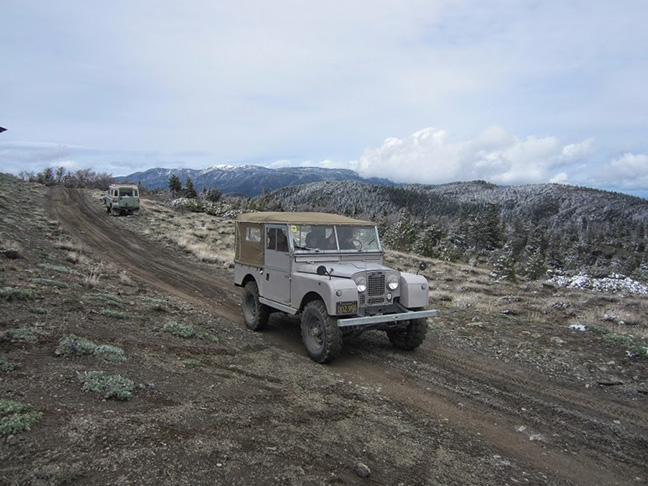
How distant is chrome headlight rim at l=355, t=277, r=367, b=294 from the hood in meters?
0.15

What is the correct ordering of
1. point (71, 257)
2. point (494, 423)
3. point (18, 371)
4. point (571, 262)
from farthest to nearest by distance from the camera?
point (571, 262), point (71, 257), point (494, 423), point (18, 371)

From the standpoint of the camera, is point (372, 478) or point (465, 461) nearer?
point (372, 478)

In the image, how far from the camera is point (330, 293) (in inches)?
278

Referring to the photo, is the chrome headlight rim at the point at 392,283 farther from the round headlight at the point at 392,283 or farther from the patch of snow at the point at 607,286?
the patch of snow at the point at 607,286

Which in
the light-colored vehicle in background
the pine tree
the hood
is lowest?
the hood

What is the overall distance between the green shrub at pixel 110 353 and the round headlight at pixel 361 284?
12.9 feet

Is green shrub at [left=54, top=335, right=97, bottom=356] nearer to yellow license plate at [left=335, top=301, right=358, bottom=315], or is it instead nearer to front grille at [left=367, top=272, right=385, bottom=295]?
yellow license plate at [left=335, top=301, right=358, bottom=315]

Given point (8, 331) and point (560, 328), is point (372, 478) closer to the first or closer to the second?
point (8, 331)

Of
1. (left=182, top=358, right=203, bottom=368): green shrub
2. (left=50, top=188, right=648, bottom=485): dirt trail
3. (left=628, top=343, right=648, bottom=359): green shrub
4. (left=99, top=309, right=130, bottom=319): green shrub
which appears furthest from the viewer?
(left=628, top=343, right=648, bottom=359): green shrub

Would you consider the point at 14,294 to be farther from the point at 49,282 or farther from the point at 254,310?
the point at 254,310

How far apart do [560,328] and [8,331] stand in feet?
40.2

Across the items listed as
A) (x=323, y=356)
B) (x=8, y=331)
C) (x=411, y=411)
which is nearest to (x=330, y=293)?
(x=323, y=356)

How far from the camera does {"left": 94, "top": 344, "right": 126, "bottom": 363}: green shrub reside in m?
5.99

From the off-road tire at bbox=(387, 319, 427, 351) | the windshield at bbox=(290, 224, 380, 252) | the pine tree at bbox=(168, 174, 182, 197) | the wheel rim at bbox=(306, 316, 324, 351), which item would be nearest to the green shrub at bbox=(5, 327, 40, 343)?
the wheel rim at bbox=(306, 316, 324, 351)
